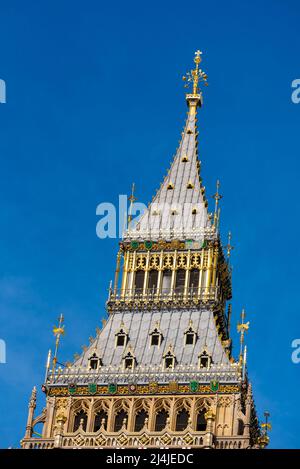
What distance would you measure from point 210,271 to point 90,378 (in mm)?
12642

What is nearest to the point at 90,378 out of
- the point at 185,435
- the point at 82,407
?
the point at 82,407

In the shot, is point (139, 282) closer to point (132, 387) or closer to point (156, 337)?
point (156, 337)

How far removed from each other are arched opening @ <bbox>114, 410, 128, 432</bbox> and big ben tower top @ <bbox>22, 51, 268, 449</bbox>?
66mm

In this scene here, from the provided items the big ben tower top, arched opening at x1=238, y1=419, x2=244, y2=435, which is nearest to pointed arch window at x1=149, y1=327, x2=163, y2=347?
the big ben tower top

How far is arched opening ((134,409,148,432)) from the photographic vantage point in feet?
390

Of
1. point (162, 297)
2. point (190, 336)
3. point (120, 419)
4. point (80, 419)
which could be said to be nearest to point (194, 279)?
point (162, 297)

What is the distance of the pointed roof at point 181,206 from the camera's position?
132m

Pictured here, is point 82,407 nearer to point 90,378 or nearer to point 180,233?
point 90,378

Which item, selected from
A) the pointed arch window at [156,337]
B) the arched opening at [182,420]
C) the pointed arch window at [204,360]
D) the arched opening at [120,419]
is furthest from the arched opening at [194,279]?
the arched opening at [120,419]

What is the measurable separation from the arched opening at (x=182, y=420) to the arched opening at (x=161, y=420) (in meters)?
0.81

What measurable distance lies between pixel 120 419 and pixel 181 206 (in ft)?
67.5

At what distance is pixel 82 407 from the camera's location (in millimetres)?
121250

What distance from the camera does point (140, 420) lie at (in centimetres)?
11962

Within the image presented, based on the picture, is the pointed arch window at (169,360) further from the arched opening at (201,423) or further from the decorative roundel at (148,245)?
the decorative roundel at (148,245)
